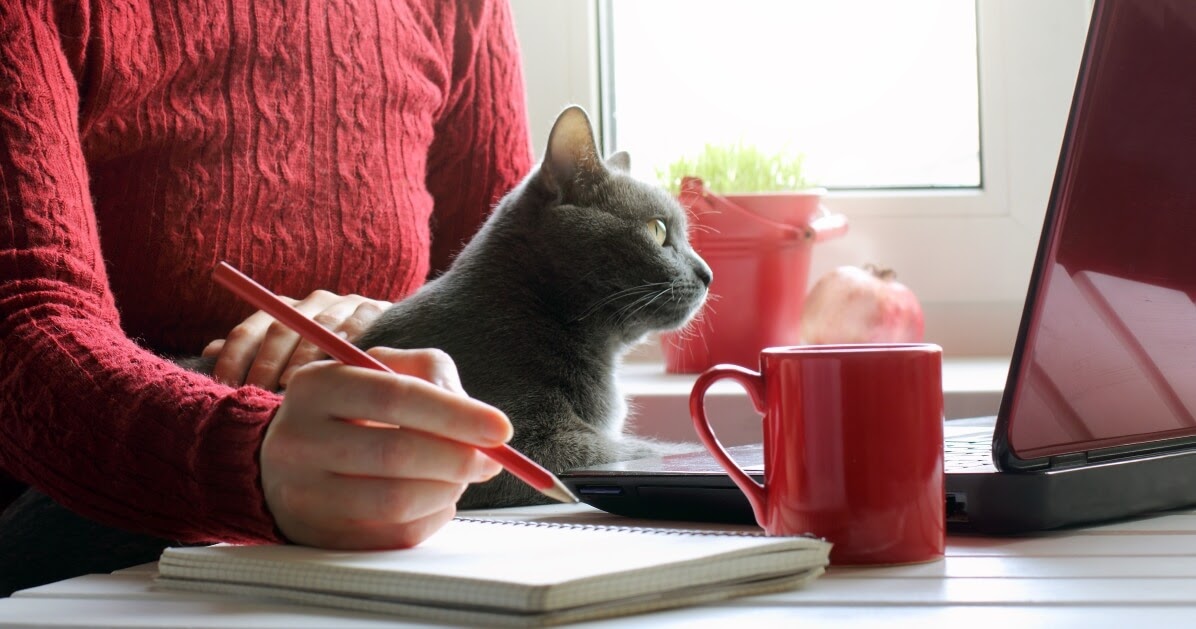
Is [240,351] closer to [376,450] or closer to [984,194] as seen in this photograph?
[376,450]

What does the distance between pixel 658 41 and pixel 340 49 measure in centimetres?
68

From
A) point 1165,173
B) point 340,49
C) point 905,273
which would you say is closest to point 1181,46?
point 1165,173

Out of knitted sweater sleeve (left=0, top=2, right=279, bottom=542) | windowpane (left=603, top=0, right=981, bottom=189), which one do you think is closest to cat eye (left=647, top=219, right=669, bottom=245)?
knitted sweater sleeve (left=0, top=2, right=279, bottom=542)

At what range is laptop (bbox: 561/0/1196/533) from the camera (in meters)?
0.53

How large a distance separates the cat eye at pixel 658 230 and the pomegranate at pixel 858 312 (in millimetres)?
526

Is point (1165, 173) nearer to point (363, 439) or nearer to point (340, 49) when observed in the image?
point (363, 439)

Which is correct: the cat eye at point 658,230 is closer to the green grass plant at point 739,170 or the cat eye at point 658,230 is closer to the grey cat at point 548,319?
the grey cat at point 548,319

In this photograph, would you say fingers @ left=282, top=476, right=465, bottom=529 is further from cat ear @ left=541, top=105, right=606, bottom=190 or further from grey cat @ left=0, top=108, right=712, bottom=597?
cat ear @ left=541, top=105, right=606, bottom=190

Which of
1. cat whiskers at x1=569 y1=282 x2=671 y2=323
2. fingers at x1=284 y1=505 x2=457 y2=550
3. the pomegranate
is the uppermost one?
cat whiskers at x1=569 y1=282 x2=671 y2=323

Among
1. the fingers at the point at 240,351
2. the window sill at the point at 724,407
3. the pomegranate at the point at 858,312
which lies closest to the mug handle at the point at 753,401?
the fingers at the point at 240,351

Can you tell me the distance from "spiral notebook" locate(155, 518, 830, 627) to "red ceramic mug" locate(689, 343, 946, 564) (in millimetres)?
33

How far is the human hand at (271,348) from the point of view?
3.16 ft

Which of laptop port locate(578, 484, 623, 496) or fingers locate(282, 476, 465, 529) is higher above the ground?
fingers locate(282, 476, 465, 529)

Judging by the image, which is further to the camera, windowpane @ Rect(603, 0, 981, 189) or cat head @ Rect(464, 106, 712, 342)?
windowpane @ Rect(603, 0, 981, 189)
